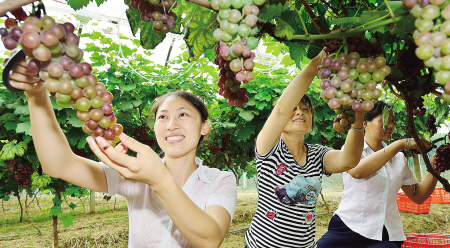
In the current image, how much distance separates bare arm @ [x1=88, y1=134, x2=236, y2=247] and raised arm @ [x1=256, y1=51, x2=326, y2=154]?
26.3 inches

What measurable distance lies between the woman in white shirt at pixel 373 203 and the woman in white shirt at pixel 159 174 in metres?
1.26

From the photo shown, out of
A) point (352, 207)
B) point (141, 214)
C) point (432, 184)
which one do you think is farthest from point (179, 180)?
point (432, 184)

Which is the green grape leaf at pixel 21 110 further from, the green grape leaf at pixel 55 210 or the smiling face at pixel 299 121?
the smiling face at pixel 299 121

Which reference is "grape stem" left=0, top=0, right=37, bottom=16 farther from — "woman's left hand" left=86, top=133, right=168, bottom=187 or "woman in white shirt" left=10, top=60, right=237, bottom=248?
"woman's left hand" left=86, top=133, right=168, bottom=187

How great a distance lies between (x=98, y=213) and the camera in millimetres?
8453

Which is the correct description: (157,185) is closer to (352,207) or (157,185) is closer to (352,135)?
(352,135)

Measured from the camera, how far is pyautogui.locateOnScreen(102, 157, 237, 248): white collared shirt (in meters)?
1.35

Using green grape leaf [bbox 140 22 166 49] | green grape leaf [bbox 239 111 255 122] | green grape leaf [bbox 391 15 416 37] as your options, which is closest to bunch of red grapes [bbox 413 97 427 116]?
green grape leaf [bbox 391 15 416 37]

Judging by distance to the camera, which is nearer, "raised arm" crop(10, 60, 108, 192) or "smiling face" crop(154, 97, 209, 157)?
"raised arm" crop(10, 60, 108, 192)

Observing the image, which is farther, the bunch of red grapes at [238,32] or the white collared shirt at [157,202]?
the white collared shirt at [157,202]

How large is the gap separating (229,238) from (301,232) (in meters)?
4.80

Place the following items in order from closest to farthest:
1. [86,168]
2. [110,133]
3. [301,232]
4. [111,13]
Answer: [110,133], [86,168], [301,232], [111,13]

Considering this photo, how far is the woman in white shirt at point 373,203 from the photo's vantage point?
90.0 inches

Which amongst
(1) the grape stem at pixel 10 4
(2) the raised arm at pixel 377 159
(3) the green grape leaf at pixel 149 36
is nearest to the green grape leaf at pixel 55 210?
(2) the raised arm at pixel 377 159
